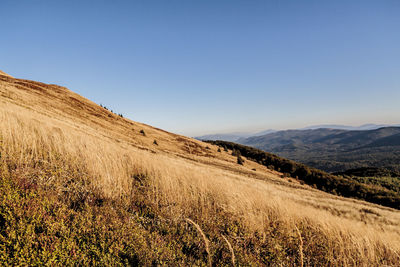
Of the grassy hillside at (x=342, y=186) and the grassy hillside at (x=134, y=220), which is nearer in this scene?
the grassy hillside at (x=134, y=220)

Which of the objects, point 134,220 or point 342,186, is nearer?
point 134,220

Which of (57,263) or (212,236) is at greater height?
(57,263)

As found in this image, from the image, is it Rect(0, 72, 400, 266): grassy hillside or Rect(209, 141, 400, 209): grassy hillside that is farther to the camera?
Rect(209, 141, 400, 209): grassy hillside

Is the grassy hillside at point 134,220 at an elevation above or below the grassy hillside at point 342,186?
above

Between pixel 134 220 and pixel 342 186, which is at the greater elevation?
pixel 134 220

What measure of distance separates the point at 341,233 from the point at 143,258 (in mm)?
5048

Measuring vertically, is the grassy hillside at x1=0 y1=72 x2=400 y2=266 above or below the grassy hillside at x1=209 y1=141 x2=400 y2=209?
above

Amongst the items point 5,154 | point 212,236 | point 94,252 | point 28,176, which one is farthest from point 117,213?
point 5,154

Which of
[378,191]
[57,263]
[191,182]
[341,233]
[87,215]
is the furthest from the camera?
[378,191]

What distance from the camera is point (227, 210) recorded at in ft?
15.9

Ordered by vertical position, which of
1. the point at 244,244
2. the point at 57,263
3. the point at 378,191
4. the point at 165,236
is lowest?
the point at 378,191

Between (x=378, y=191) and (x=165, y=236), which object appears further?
(x=378, y=191)

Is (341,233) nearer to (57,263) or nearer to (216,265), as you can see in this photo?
(216,265)

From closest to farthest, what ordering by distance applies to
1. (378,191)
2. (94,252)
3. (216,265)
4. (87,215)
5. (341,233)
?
1. (94,252)
2. (216,265)
3. (87,215)
4. (341,233)
5. (378,191)
